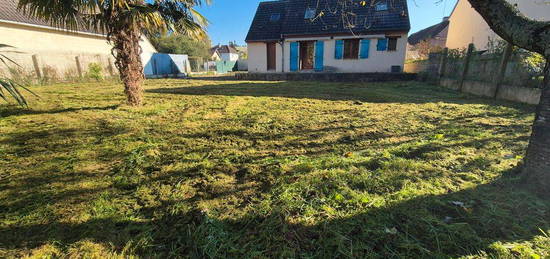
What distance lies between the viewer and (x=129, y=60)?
5234 mm

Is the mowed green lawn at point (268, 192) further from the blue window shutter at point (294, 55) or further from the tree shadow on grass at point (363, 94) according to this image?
the blue window shutter at point (294, 55)

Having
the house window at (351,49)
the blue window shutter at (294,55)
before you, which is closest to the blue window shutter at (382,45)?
the house window at (351,49)

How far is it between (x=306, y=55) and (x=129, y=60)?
13649 mm

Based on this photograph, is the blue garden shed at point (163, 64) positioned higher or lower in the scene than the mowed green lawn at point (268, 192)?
higher

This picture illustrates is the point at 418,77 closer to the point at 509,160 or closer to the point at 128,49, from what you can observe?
the point at 509,160

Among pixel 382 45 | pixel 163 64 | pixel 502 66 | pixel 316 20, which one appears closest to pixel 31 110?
pixel 502 66

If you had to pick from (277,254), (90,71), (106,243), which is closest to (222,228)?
(277,254)

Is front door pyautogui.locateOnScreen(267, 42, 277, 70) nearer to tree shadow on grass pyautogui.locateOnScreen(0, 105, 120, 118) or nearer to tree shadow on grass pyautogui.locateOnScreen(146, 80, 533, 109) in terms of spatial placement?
tree shadow on grass pyautogui.locateOnScreen(146, 80, 533, 109)

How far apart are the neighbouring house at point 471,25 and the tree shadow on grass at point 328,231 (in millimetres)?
14069

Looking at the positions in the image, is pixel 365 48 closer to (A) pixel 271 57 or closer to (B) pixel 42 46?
(A) pixel 271 57

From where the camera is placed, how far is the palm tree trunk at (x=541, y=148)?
1.94 metres

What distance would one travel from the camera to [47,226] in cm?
166

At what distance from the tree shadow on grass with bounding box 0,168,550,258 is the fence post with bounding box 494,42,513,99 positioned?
686 centimetres

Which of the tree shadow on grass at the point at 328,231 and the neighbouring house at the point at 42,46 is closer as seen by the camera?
the tree shadow on grass at the point at 328,231
